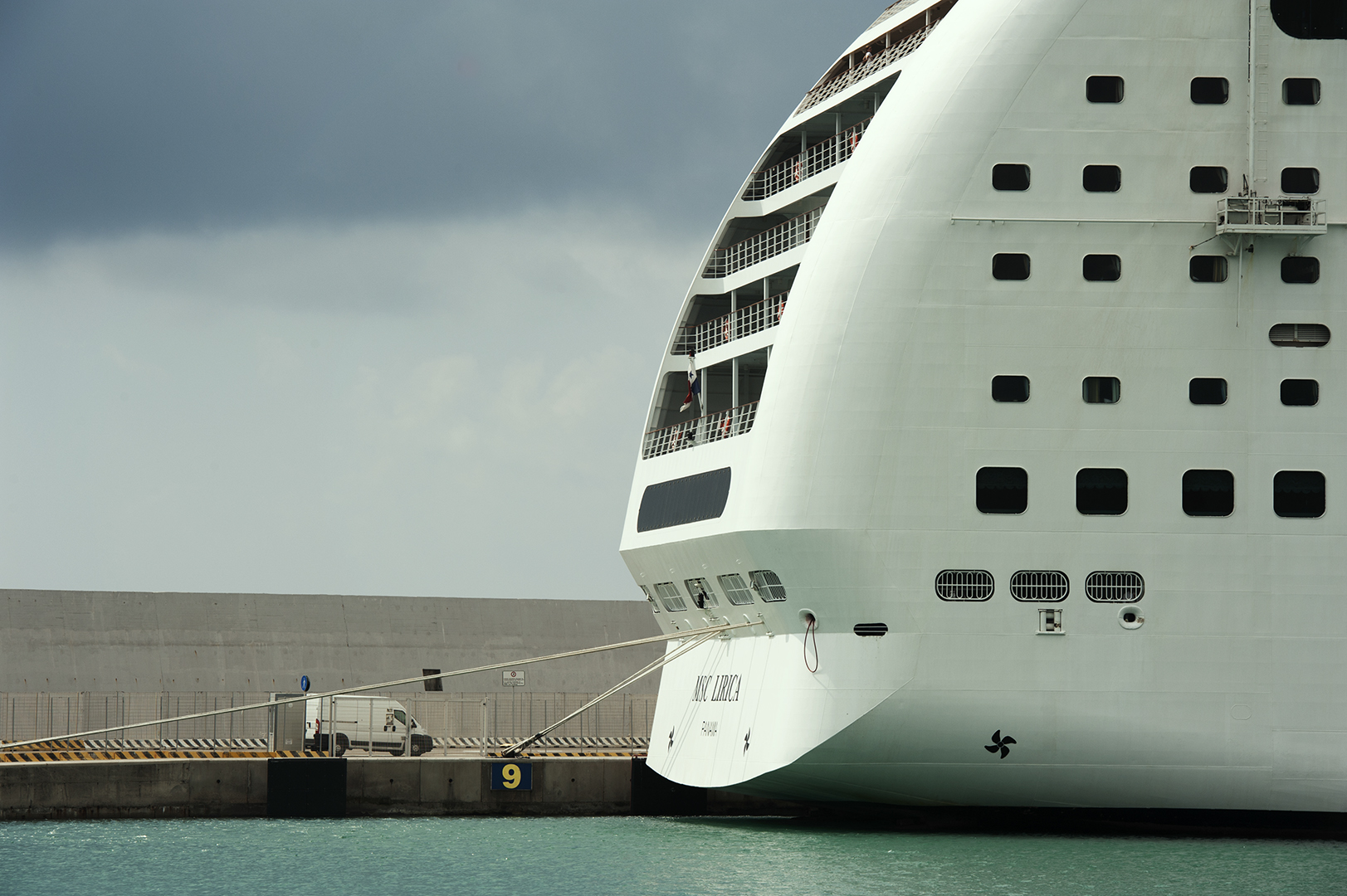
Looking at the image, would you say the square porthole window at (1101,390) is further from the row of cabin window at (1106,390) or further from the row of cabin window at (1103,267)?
the row of cabin window at (1103,267)

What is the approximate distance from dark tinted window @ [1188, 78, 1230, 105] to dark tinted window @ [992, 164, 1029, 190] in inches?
114

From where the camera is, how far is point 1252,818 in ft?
88.8

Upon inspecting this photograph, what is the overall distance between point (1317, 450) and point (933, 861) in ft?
28.5

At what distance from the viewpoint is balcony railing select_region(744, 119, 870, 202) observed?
31203 mm

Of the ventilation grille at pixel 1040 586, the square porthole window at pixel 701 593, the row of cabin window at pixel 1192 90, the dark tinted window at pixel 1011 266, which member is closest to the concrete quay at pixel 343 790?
the square porthole window at pixel 701 593

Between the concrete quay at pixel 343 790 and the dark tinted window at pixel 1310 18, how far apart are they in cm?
1612

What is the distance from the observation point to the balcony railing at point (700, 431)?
30422mm

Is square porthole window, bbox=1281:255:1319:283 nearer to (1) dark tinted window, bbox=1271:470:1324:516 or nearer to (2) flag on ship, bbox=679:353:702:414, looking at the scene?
(1) dark tinted window, bbox=1271:470:1324:516

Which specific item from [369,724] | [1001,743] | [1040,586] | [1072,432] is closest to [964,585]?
[1040,586]

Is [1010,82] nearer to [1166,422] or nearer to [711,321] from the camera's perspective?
[1166,422]

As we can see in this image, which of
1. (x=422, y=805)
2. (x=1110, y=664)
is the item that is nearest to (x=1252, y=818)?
(x=1110, y=664)

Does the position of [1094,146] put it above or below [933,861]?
above

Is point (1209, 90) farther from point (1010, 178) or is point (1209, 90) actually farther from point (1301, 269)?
point (1010, 178)

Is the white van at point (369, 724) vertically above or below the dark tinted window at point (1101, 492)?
below
